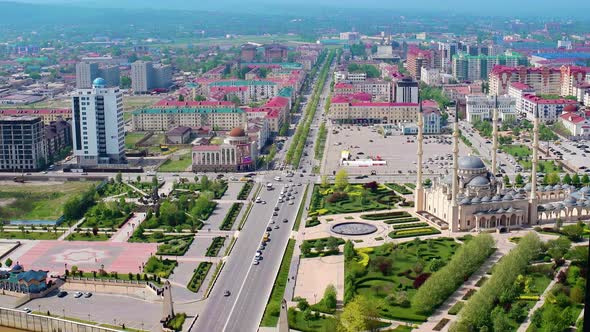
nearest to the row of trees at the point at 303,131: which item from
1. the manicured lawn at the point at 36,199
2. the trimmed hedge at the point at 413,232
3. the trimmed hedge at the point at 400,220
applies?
the manicured lawn at the point at 36,199

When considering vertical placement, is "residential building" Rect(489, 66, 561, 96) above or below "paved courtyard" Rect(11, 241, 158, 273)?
above

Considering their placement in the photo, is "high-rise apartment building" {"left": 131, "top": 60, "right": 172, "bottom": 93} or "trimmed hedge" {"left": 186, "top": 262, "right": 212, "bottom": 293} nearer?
"trimmed hedge" {"left": 186, "top": 262, "right": 212, "bottom": 293}

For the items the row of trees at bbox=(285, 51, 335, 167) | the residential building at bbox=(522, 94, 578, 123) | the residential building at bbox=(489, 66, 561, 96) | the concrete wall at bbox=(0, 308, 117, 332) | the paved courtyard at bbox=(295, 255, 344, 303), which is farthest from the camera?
the residential building at bbox=(489, 66, 561, 96)

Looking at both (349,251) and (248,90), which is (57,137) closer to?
(248,90)

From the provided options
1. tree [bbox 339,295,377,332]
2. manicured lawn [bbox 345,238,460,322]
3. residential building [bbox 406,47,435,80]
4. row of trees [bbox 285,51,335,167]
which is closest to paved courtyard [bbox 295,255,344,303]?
manicured lawn [bbox 345,238,460,322]

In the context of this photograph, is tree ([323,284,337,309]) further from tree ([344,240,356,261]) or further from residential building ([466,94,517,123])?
residential building ([466,94,517,123])

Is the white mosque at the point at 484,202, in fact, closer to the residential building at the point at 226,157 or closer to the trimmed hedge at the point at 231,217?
the trimmed hedge at the point at 231,217
